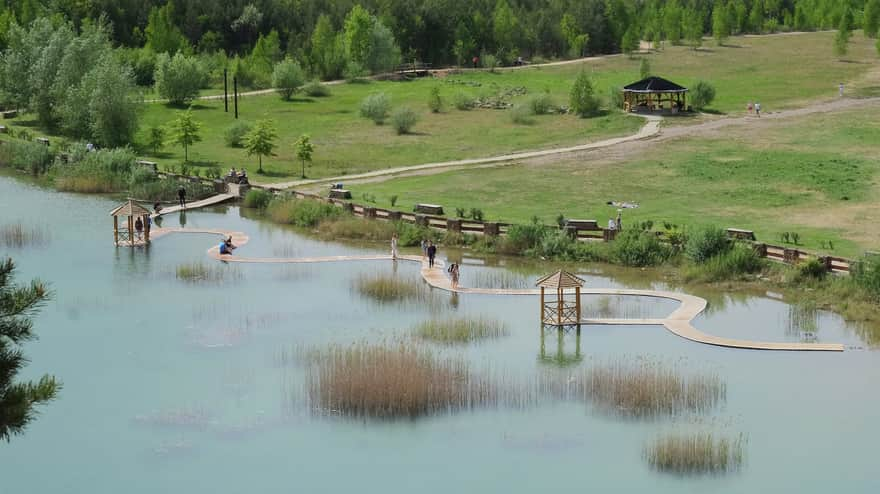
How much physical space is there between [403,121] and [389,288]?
4346cm

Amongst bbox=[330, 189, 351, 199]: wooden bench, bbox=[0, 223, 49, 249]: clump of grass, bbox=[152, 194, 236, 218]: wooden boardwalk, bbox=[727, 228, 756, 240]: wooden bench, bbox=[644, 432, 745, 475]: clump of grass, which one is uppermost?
bbox=[330, 189, 351, 199]: wooden bench

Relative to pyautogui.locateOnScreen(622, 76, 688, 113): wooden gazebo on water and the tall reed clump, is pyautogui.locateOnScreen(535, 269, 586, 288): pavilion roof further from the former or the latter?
pyautogui.locateOnScreen(622, 76, 688, 113): wooden gazebo on water

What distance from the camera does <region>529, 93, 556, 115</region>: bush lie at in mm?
99250

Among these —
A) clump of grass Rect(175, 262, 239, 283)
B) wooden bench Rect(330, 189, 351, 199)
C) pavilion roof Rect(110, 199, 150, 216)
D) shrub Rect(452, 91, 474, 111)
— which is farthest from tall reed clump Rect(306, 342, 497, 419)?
shrub Rect(452, 91, 474, 111)

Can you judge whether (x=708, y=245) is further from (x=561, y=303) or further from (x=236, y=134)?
(x=236, y=134)

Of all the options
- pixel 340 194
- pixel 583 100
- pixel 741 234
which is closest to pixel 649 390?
pixel 741 234

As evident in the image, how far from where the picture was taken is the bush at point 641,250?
2154 inches

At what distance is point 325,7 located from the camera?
143625 millimetres

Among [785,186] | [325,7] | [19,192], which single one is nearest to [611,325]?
[785,186]

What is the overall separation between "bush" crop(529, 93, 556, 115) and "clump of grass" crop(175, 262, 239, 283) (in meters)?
48.5

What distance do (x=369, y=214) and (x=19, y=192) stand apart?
2312 centimetres

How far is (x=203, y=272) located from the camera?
176 ft

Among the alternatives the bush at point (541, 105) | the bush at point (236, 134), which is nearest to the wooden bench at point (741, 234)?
the bush at point (236, 134)

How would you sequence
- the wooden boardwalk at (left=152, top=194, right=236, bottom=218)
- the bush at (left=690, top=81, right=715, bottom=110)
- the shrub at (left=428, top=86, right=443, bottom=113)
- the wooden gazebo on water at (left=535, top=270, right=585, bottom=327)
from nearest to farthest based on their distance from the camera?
the wooden gazebo on water at (left=535, top=270, right=585, bottom=327) → the wooden boardwalk at (left=152, top=194, right=236, bottom=218) → the bush at (left=690, top=81, right=715, bottom=110) → the shrub at (left=428, top=86, right=443, bottom=113)
